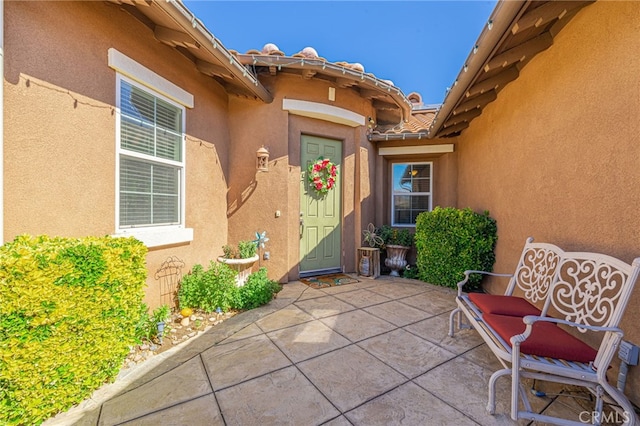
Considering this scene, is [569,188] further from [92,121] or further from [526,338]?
[92,121]

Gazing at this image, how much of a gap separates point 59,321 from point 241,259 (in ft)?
8.22

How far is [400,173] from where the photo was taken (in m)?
6.86

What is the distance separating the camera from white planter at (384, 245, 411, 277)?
19.0 ft

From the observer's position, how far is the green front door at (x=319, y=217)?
17.5ft

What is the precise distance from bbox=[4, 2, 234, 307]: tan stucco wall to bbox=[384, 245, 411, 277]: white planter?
172 inches

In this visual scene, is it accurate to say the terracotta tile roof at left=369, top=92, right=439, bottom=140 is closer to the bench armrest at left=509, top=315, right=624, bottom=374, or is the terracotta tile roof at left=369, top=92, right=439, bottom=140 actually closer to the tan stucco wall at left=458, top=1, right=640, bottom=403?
the tan stucco wall at left=458, top=1, right=640, bottom=403

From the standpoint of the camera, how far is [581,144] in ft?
8.00

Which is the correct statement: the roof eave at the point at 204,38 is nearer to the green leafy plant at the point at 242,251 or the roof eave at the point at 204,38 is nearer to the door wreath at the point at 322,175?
the door wreath at the point at 322,175

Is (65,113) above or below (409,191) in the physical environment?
above

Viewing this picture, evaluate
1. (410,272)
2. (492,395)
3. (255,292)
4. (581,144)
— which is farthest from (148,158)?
(410,272)

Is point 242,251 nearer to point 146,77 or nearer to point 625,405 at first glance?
point 146,77

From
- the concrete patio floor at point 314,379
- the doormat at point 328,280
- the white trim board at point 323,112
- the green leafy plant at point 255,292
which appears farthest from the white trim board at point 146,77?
the doormat at point 328,280

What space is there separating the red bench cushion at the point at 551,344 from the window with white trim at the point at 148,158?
392 centimetres

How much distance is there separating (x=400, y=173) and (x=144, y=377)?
6.34 m
